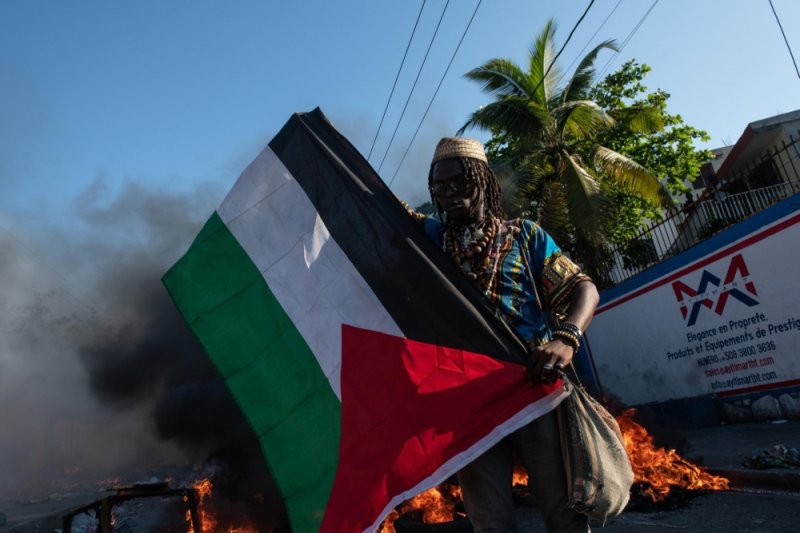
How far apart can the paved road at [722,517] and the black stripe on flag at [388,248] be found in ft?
9.92

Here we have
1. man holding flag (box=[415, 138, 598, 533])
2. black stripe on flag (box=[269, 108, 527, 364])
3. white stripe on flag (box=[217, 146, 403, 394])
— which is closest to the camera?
man holding flag (box=[415, 138, 598, 533])

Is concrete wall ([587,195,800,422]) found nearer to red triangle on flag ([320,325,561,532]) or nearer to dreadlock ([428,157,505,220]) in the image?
dreadlock ([428,157,505,220])

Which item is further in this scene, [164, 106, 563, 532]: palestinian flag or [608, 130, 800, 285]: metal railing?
[608, 130, 800, 285]: metal railing

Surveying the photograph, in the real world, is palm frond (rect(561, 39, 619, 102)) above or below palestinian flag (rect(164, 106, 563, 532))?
above

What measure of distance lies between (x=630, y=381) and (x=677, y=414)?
1868 mm

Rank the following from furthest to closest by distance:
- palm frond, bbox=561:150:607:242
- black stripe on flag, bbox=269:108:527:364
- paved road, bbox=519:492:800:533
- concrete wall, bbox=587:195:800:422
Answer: palm frond, bbox=561:150:607:242 → concrete wall, bbox=587:195:800:422 → paved road, bbox=519:492:800:533 → black stripe on flag, bbox=269:108:527:364

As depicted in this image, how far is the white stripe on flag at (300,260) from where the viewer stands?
2266mm

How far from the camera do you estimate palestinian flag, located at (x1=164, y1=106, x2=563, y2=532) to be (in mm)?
1962

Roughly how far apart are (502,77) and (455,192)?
1394 cm

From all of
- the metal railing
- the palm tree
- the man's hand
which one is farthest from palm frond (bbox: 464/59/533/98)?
the man's hand

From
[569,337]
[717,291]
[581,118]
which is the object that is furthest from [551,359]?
[581,118]

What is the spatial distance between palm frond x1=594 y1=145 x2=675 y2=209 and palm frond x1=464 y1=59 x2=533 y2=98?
2586mm

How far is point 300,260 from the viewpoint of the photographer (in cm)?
243

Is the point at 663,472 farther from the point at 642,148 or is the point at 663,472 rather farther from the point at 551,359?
the point at 642,148
